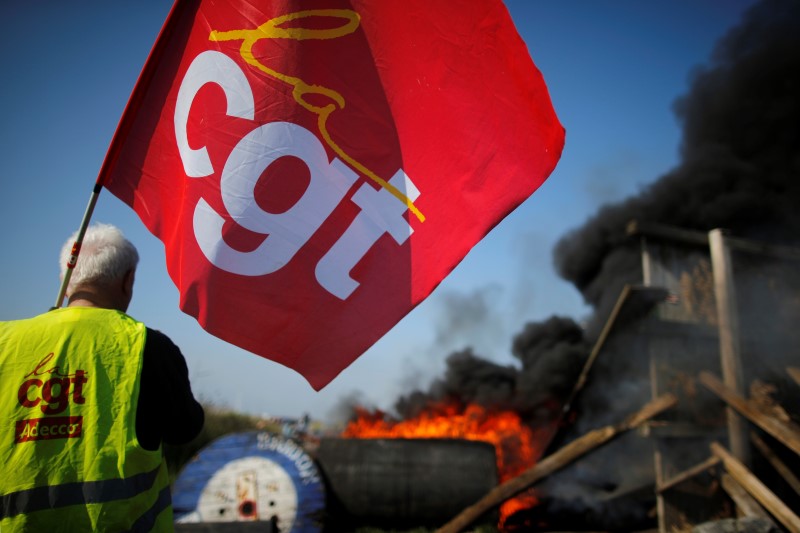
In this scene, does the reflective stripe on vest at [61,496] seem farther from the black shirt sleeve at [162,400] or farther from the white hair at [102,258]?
the white hair at [102,258]

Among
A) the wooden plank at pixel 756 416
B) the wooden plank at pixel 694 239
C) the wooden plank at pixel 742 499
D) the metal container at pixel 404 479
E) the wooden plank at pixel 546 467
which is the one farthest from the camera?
the wooden plank at pixel 694 239

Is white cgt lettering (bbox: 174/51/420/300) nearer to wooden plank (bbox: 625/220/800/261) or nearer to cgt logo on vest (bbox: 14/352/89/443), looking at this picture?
cgt logo on vest (bbox: 14/352/89/443)

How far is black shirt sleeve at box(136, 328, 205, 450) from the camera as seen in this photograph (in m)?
1.87

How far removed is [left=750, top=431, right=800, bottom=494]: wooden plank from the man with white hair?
6492 mm

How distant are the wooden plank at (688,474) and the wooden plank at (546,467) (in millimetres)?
785

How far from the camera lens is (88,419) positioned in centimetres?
175

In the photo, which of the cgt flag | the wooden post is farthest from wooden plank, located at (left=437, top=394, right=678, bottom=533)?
the cgt flag

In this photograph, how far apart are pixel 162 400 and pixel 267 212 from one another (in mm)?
1045

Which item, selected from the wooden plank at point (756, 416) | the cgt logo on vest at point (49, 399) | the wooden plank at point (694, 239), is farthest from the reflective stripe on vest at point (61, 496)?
the wooden plank at point (694, 239)

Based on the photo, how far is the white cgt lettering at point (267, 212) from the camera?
262 centimetres

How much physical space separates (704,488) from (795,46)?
417 inches

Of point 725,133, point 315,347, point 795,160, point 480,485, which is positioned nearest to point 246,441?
point 480,485

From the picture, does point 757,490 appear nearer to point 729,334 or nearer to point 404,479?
point 729,334

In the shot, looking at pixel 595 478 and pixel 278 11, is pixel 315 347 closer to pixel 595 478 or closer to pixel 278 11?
pixel 278 11
